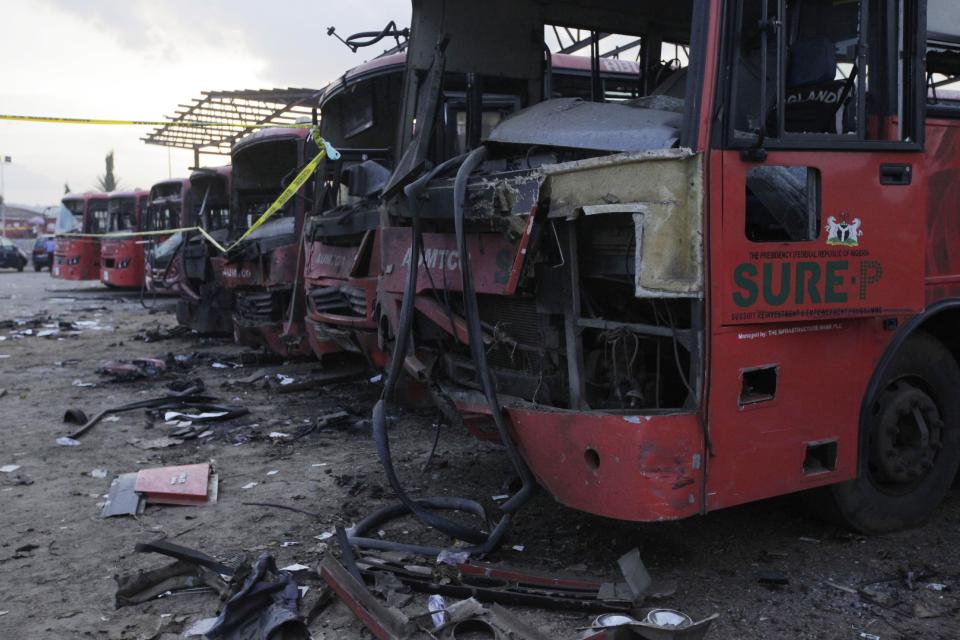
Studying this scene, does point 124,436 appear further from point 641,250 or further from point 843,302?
point 843,302

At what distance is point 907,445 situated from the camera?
A: 3846 mm

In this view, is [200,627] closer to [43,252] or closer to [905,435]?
[905,435]

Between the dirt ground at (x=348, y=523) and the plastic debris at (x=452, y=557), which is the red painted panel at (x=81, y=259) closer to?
the dirt ground at (x=348, y=523)

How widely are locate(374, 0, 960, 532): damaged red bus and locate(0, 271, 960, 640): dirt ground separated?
37 cm

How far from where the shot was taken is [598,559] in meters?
3.74

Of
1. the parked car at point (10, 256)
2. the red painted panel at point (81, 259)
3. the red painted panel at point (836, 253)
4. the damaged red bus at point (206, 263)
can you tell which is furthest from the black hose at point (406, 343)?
the parked car at point (10, 256)

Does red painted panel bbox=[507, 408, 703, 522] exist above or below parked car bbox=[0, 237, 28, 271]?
below

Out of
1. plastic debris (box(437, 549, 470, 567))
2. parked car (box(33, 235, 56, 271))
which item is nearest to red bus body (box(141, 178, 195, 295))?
plastic debris (box(437, 549, 470, 567))

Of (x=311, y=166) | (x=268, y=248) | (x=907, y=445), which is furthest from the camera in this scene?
(x=268, y=248)

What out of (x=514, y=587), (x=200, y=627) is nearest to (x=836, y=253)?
(x=514, y=587)

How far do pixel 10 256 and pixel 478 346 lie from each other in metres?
36.4

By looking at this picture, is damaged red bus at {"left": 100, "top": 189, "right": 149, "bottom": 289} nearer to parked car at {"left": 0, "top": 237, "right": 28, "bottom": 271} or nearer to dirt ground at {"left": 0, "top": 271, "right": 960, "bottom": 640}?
dirt ground at {"left": 0, "top": 271, "right": 960, "bottom": 640}

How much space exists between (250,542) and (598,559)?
172 cm

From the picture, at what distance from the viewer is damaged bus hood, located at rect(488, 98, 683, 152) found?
327cm
